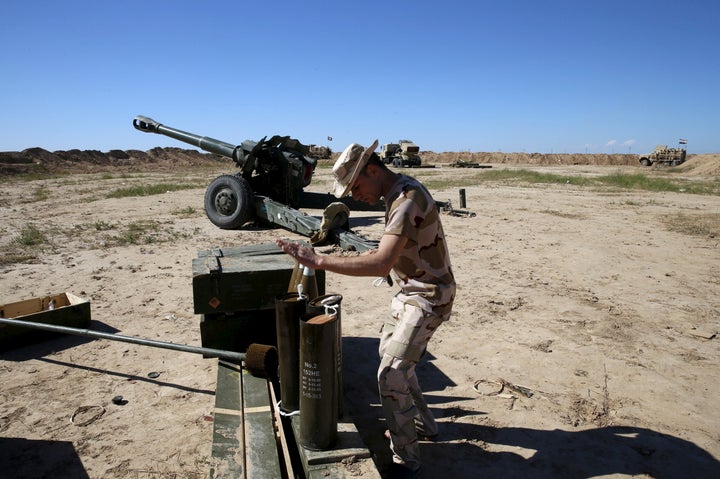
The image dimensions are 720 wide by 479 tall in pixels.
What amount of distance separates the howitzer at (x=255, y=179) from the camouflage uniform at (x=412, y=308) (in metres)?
7.35

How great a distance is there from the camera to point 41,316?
4387mm

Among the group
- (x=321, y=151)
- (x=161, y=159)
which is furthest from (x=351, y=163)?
(x=161, y=159)

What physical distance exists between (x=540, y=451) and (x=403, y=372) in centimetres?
116

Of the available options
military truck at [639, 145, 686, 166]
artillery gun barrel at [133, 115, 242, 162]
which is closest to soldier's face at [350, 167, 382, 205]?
artillery gun barrel at [133, 115, 242, 162]

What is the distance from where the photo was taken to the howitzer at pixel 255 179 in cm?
966

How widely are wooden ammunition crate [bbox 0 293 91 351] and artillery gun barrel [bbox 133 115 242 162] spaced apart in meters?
5.62

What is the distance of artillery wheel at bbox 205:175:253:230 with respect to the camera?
377 inches

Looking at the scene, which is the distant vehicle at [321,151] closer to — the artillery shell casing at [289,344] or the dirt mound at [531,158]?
the dirt mound at [531,158]

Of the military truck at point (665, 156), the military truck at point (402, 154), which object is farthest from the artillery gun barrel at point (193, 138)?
the military truck at point (665, 156)

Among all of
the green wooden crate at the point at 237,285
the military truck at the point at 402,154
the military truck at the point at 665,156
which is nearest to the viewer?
the green wooden crate at the point at 237,285

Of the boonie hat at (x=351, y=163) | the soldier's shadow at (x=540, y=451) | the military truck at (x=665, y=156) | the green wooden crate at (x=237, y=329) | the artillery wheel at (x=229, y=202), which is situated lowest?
the soldier's shadow at (x=540, y=451)

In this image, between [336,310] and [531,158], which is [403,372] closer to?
[336,310]

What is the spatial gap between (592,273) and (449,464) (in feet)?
16.4

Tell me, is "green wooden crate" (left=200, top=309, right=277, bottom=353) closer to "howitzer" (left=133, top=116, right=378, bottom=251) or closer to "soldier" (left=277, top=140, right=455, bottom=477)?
"soldier" (left=277, top=140, right=455, bottom=477)
